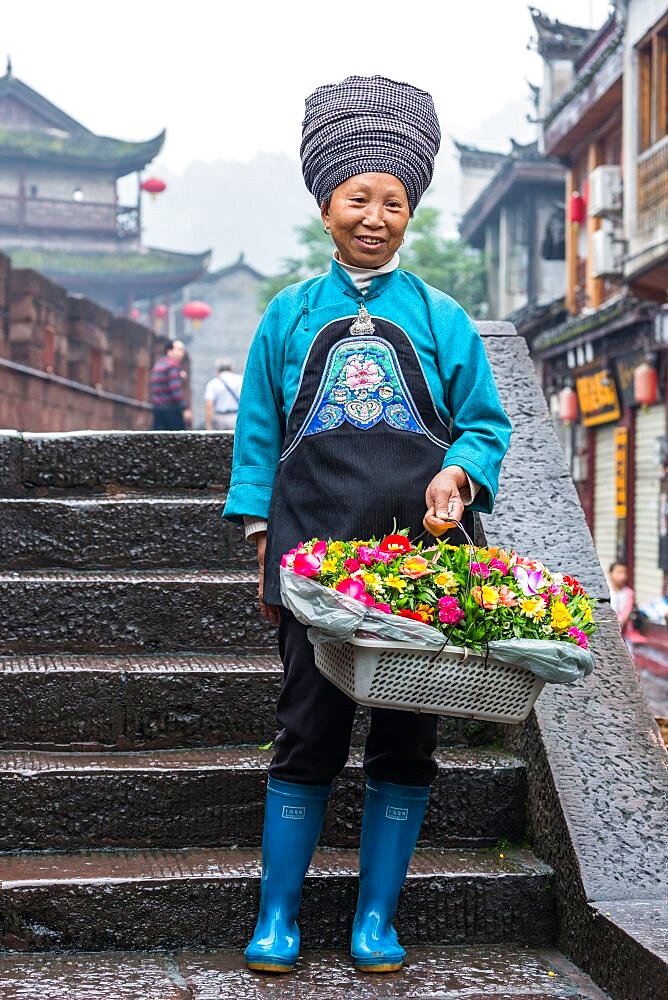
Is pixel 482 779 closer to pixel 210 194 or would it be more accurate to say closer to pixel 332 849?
pixel 332 849

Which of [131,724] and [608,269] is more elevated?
[608,269]

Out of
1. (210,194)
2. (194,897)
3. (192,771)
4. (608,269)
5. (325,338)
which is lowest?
(194,897)

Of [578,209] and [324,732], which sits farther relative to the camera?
[578,209]

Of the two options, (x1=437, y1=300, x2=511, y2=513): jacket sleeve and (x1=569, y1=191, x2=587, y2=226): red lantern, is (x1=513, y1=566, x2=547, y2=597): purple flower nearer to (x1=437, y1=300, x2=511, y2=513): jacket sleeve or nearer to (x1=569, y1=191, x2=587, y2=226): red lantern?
(x1=437, y1=300, x2=511, y2=513): jacket sleeve

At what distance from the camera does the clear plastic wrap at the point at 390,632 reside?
2811mm

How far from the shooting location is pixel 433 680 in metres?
2.88

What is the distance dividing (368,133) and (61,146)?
144 feet

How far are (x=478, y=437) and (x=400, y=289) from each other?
1.47 ft

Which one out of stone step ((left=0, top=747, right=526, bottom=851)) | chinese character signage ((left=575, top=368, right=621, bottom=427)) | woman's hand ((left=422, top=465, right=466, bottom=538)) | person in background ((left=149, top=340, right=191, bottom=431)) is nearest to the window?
chinese character signage ((left=575, top=368, right=621, bottom=427))

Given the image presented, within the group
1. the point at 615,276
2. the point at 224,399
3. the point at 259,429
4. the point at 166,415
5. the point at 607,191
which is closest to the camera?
the point at 259,429

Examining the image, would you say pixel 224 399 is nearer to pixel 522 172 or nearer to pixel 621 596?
pixel 621 596

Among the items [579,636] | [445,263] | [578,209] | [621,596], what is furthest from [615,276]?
[579,636]

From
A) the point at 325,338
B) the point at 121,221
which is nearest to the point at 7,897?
the point at 325,338

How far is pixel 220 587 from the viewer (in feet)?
14.7
